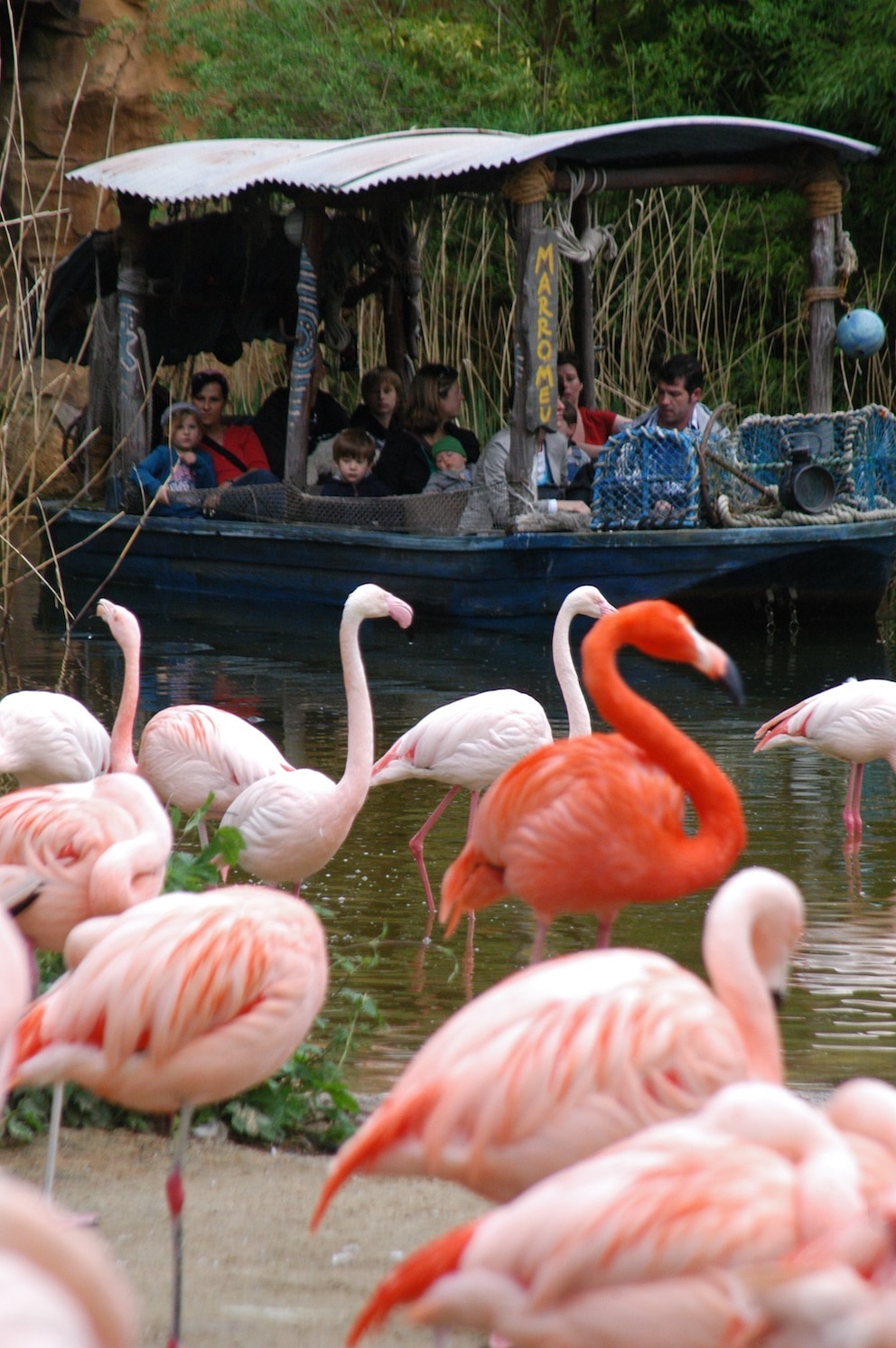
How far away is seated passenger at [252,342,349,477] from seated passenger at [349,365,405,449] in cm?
40

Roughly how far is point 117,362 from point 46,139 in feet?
22.4

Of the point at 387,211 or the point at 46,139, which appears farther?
the point at 46,139

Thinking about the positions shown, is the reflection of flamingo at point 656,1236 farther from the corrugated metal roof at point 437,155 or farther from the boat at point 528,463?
the corrugated metal roof at point 437,155

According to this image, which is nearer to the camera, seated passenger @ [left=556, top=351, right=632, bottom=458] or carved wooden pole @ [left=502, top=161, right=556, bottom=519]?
carved wooden pole @ [left=502, top=161, right=556, bottom=519]

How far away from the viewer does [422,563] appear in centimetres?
1076

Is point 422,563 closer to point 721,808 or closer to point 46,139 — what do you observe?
point 721,808

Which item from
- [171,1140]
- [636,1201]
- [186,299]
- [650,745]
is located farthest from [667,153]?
[636,1201]

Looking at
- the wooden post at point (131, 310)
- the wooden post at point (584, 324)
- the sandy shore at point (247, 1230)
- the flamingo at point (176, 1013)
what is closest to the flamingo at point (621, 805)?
the sandy shore at point (247, 1230)

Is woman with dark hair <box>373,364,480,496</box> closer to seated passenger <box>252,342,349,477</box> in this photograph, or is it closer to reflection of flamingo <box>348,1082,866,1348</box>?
seated passenger <box>252,342,349,477</box>

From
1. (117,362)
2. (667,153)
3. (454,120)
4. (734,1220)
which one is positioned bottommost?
(734,1220)

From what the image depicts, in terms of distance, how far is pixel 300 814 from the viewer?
4633 mm

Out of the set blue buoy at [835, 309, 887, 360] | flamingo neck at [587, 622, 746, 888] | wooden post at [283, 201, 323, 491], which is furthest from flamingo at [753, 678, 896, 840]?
wooden post at [283, 201, 323, 491]

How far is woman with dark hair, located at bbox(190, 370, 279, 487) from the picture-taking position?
1202cm

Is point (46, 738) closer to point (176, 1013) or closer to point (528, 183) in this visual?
point (176, 1013)
